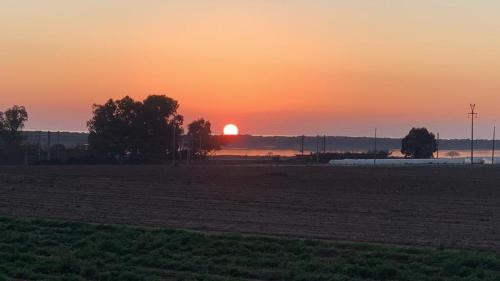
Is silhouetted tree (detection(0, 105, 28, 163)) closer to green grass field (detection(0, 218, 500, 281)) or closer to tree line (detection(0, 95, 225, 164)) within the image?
tree line (detection(0, 95, 225, 164))

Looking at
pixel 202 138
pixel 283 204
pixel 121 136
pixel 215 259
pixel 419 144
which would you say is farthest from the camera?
pixel 419 144

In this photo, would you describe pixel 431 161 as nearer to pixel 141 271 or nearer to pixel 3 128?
pixel 3 128

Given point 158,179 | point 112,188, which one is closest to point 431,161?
point 158,179

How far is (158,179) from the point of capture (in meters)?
45.8

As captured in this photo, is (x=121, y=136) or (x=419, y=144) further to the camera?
(x=419, y=144)

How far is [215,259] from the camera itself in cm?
1513

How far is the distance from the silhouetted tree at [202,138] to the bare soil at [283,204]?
125 feet

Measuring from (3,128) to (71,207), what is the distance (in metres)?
51.7

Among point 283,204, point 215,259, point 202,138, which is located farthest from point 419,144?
point 215,259

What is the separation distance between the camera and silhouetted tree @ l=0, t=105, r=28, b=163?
243ft

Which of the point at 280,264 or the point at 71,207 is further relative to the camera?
the point at 71,207

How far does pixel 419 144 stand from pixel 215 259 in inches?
3743

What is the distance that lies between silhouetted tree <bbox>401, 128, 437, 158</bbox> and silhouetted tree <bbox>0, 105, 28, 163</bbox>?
53979 millimetres

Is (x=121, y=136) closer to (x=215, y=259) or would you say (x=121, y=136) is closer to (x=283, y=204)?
(x=283, y=204)
